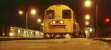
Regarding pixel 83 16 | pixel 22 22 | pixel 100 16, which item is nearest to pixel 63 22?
pixel 100 16

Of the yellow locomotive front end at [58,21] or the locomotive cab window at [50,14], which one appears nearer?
the yellow locomotive front end at [58,21]

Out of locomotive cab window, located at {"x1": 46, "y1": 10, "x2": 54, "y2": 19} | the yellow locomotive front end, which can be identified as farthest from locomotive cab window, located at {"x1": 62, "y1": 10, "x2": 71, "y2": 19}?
locomotive cab window, located at {"x1": 46, "y1": 10, "x2": 54, "y2": 19}

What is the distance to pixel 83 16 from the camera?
94.8m

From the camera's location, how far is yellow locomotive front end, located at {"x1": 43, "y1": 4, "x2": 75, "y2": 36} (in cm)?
3812

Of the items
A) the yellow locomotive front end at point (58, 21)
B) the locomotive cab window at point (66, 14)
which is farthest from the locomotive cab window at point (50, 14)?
the locomotive cab window at point (66, 14)

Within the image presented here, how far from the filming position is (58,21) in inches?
1496

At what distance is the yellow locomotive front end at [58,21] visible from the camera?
1501 inches

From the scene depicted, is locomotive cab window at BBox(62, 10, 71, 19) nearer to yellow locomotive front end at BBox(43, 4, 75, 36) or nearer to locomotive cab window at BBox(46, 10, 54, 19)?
yellow locomotive front end at BBox(43, 4, 75, 36)

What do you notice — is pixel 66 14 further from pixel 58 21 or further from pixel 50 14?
pixel 58 21

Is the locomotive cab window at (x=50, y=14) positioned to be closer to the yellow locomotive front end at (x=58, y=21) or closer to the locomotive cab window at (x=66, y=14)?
the yellow locomotive front end at (x=58, y=21)

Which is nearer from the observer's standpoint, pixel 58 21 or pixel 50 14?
pixel 58 21

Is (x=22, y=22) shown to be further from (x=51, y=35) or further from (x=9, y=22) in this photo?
(x=51, y=35)

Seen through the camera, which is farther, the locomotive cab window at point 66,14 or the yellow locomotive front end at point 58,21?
the locomotive cab window at point 66,14

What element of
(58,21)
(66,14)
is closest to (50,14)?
(66,14)
